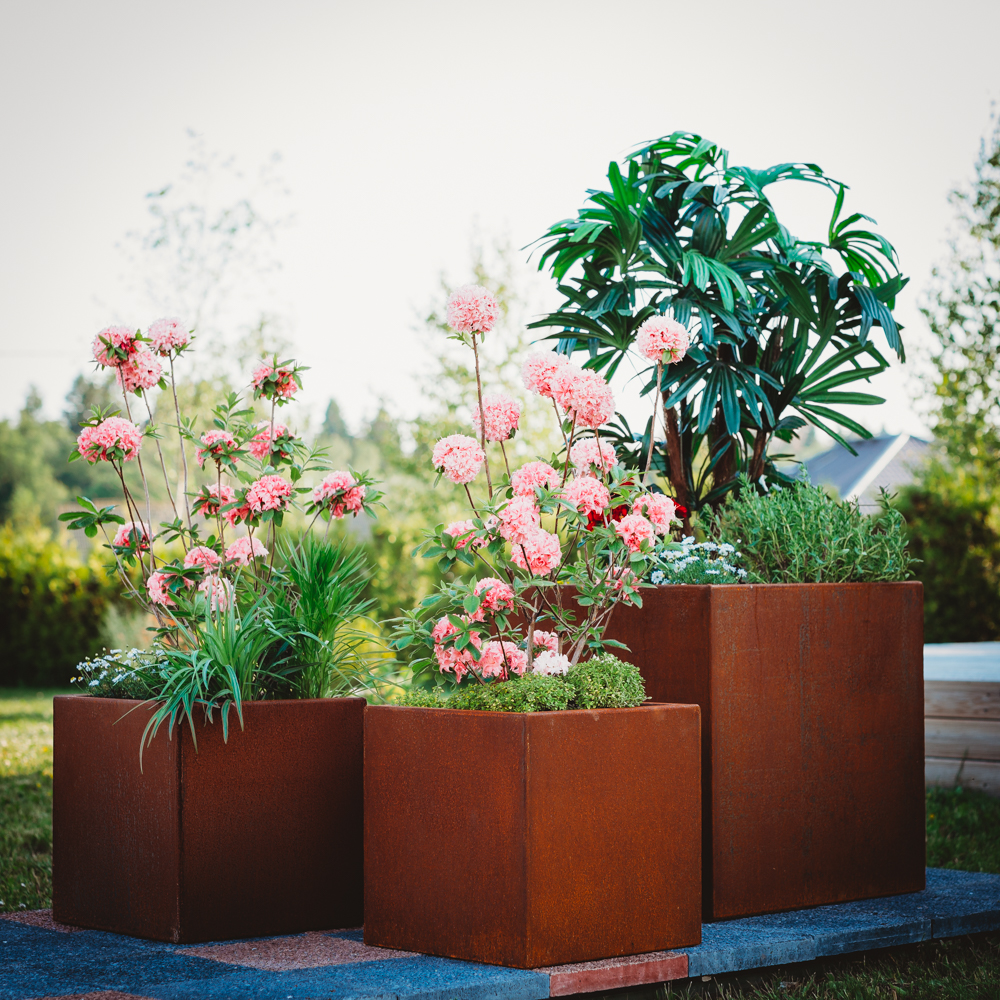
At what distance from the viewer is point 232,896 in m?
3.02

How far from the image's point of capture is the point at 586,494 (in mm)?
2846

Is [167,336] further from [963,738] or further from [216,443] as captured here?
A: [963,738]

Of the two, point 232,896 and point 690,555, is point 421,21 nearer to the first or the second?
point 690,555

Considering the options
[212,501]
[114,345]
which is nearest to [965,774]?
[212,501]

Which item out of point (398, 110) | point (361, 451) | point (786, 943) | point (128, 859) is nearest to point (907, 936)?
point (786, 943)

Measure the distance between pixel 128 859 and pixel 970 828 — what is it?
13.6 feet

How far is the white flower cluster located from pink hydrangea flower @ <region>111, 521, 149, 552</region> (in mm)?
1681

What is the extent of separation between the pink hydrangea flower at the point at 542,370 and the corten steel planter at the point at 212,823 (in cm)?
110

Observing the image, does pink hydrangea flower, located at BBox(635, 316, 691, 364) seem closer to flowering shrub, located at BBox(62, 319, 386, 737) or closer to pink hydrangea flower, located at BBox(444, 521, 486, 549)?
pink hydrangea flower, located at BBox(444, 521, 486, 549)

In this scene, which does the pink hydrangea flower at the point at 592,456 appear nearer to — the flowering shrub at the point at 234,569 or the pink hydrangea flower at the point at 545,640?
the pink hydrangea flower at the point at 545,640

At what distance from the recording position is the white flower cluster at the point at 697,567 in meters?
3.45

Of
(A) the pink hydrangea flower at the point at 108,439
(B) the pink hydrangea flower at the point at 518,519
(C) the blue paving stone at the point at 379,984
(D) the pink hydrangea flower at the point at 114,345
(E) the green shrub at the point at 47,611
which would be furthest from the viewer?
(E) the green shrub at the point at 47,611

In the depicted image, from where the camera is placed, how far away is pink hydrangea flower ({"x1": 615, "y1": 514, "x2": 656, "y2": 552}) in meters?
2.80

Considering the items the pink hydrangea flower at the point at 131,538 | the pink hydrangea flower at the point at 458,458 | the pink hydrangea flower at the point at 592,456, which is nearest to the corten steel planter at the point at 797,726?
the pink hydrangea flower at the point at 592,456
